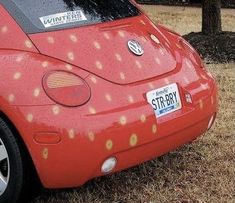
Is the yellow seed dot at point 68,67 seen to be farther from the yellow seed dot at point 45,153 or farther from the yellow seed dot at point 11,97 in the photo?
the yellow seed dot at point 45,153

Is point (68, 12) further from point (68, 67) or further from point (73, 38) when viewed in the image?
point (68, 67)

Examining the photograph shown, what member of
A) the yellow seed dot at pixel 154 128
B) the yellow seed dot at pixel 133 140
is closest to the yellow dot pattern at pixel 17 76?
the yellow seed dot at pixel 133 140

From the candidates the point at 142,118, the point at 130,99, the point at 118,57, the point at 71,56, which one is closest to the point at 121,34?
the point at 118,57

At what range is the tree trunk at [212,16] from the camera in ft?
29.0

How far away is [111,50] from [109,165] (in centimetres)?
77

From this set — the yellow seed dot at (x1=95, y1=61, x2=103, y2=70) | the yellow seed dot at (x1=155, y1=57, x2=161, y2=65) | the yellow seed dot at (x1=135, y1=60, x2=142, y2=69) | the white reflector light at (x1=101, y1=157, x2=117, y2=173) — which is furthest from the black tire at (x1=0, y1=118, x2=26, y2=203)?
the yellow seed dot at (x1=155, y1=57, x2=161, y2=65)

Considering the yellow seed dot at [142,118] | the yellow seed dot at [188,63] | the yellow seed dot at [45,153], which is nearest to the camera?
the yellow seed dot at [45,153]

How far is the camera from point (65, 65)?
3.69 m

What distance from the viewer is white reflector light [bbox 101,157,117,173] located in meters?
3.58

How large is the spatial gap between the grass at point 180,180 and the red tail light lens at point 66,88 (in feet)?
2.35

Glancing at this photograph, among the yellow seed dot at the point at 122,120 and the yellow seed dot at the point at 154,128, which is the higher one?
the yellow seed dot at the point at 122,120

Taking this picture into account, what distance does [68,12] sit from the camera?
13.3 ft

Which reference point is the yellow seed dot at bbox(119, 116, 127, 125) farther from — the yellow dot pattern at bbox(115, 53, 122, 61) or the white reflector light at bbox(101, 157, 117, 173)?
the yellow dot pattern at bbox(115, 53, 122, 61)

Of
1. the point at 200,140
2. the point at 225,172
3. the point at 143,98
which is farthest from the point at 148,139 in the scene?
the point at 200,140
